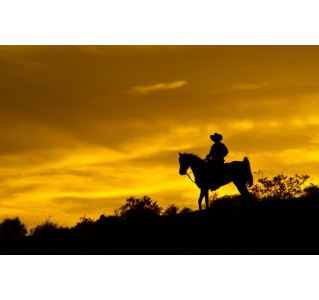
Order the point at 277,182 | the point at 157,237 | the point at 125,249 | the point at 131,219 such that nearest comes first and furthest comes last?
the point at 125,249
the point at 157,237
the point at 131,219
the point at 277,182

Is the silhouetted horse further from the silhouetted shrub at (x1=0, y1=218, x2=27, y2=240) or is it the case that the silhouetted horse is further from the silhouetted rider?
the silhouetted shrub at (x1=0, y1=218, x2=27, y2=240)

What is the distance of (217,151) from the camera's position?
22.8 metres

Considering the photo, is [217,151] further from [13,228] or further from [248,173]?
[13,228]

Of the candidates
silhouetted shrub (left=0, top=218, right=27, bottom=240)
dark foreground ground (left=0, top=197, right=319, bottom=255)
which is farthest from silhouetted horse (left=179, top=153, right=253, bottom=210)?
silhouetted shrub (left=0, top=218, right=27, bottom=240)

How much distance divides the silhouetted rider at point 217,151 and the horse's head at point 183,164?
1.93 feet

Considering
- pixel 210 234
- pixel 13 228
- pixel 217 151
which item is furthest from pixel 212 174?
pixel 13 228

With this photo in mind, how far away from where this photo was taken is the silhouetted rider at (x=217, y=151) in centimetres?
2247

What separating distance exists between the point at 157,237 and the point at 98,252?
1805 mm

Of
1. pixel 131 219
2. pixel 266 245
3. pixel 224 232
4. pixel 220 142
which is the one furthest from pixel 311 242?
pixel 131 219

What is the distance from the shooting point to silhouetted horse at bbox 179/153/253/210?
74.9 ft

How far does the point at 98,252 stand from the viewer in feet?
69.7

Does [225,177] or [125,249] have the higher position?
[225,177]

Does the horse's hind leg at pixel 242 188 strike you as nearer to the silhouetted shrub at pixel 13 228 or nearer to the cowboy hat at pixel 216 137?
the cowboy hat at pixel 216 137

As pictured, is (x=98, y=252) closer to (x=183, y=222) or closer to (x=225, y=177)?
(x=183, y=222)
